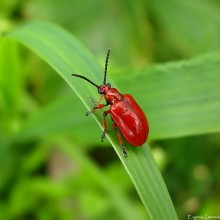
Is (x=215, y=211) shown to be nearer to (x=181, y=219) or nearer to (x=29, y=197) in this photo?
(x=181, y=219)

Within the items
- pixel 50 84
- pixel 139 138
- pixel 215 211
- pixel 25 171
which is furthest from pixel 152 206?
pixel 50 84

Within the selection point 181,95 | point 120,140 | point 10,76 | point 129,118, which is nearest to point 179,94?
point 181,95

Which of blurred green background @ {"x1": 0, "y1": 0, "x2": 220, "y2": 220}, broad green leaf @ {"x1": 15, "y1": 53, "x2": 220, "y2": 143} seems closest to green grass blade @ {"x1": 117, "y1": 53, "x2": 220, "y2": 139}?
broad green leaf @ {"x1": 15, "y1": 53, "x2": 220, "y2": 143}

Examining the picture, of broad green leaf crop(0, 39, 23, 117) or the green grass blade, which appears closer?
the green grass blade

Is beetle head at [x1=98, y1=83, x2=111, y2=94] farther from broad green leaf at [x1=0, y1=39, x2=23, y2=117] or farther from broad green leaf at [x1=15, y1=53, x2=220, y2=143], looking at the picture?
broad green leaf at [x1=0, y1=39, x2=23, y2=117]

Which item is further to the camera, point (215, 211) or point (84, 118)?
point (215, 211)

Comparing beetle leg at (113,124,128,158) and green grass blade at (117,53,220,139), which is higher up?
green grass blade at (117,53,220,139)

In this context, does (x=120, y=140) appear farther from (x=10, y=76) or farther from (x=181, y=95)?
(x=10, y=76)
